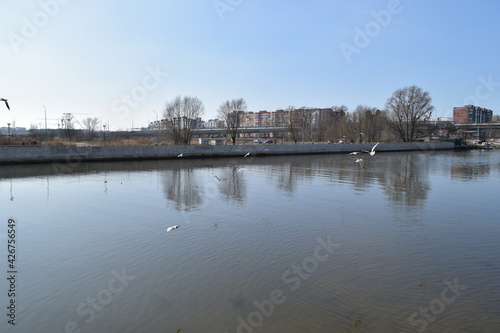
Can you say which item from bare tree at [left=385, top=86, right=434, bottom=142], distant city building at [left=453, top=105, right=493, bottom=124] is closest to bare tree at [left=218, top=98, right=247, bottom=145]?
bare tree at [left=385, top=86, right=434, bottom=142]

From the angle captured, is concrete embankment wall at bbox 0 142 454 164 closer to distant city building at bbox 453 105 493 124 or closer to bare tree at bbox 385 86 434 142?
bare tree at bbox 385 86 434 142

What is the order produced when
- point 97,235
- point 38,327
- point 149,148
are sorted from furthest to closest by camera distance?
point 149,148 → point 97,235 → point 38,327

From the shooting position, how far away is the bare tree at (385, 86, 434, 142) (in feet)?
265

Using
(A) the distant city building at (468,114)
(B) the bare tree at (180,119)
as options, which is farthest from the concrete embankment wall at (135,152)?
(A) the distant city building at (468,114)

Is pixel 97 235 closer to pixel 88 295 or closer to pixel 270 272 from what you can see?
pixel 88 295

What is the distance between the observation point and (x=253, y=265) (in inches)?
317

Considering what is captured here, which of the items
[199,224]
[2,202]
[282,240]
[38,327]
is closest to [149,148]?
[2,202]

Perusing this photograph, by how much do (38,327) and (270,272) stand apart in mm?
4469

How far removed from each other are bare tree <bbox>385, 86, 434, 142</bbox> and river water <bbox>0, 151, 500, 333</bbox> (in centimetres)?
7199

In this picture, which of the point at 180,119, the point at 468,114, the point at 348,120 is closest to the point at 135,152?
the point at 180,119

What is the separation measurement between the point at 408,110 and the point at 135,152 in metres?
67.1

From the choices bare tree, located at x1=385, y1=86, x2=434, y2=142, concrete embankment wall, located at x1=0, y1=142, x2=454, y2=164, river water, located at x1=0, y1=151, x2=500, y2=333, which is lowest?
river water, located at x1=0, y1=151, x2=500, y2=333

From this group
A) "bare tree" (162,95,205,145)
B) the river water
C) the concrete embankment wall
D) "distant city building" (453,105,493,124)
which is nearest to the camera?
the river water

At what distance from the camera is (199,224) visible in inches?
459
